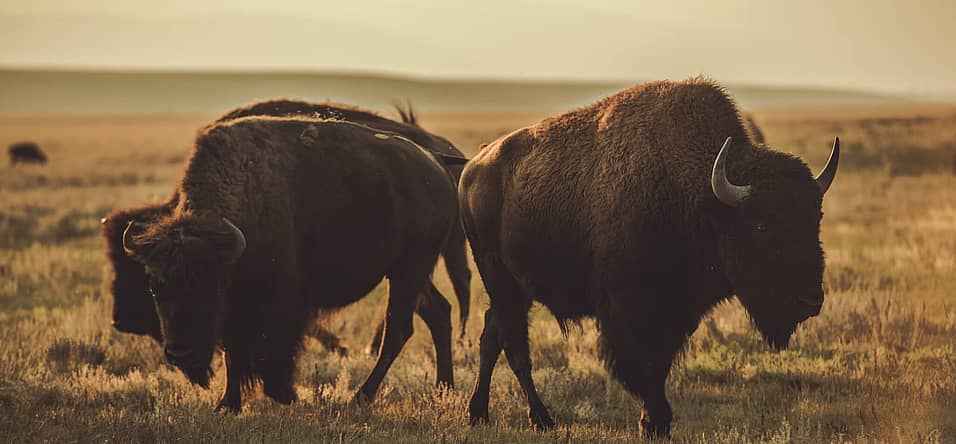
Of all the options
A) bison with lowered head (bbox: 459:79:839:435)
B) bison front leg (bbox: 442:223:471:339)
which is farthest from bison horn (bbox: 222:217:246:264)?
bison front leg (bbox: 442:223:471:339)

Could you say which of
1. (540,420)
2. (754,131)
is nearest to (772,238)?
(540,420)

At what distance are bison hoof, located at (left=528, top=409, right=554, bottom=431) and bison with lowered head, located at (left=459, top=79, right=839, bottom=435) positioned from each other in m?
0.02

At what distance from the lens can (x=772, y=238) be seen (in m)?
6.36

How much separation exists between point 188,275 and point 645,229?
2926 mm

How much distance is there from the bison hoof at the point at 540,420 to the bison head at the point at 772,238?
69.7 inches

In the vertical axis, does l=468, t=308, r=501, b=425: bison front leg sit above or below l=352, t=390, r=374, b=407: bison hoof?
above

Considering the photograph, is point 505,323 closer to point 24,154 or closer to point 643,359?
point 643,359

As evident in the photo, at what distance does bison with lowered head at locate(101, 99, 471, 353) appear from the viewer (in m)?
8.05

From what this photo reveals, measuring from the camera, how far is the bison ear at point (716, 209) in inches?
257

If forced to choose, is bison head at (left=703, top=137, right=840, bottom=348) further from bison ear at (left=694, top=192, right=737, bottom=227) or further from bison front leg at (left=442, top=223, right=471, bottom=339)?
bison front leg at (left=442, top=223, right=471, bottom=339)

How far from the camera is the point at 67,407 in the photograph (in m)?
8.09

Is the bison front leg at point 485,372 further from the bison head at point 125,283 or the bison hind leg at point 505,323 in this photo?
the bison head at point 125,283

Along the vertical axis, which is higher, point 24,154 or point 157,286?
point 157,286

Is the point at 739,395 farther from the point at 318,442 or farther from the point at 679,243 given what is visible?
the point at 318,442
